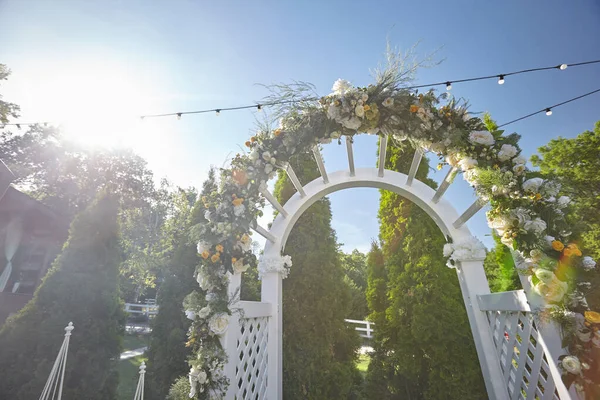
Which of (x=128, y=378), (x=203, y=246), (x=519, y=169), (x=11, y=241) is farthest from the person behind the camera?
(x=11, y=241)

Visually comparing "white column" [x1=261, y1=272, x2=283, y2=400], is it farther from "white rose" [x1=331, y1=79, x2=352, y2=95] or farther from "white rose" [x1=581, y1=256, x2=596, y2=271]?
"white rose" [x1=581, y1=256, x2=596, y2=271]

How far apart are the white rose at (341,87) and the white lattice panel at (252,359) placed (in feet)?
7.40

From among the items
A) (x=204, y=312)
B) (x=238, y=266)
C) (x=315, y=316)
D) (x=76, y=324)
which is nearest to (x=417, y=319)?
(x=315, y=316)

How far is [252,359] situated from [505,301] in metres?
2.28

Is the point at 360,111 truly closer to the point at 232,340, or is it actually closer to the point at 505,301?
the point at 505,301

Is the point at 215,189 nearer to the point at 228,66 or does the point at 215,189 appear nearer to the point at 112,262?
the point at 228,66

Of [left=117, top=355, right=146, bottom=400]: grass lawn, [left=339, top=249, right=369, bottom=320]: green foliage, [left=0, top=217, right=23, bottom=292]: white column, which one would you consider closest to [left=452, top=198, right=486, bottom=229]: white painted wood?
[left=339, top=249, right=369, bottom=320]: green foliage

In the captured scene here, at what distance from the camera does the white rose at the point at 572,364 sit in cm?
129

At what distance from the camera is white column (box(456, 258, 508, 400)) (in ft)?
7.07

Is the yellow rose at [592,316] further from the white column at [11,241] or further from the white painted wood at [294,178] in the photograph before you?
the white column at [11,241]

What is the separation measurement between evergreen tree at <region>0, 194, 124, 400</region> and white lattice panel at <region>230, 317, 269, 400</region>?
9.85 ft

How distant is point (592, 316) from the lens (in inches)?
49.2

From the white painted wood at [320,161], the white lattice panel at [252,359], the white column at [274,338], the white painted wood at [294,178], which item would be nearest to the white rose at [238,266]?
the white lattice panel at [252,359]

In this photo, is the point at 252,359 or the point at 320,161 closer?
the point at 252,359
